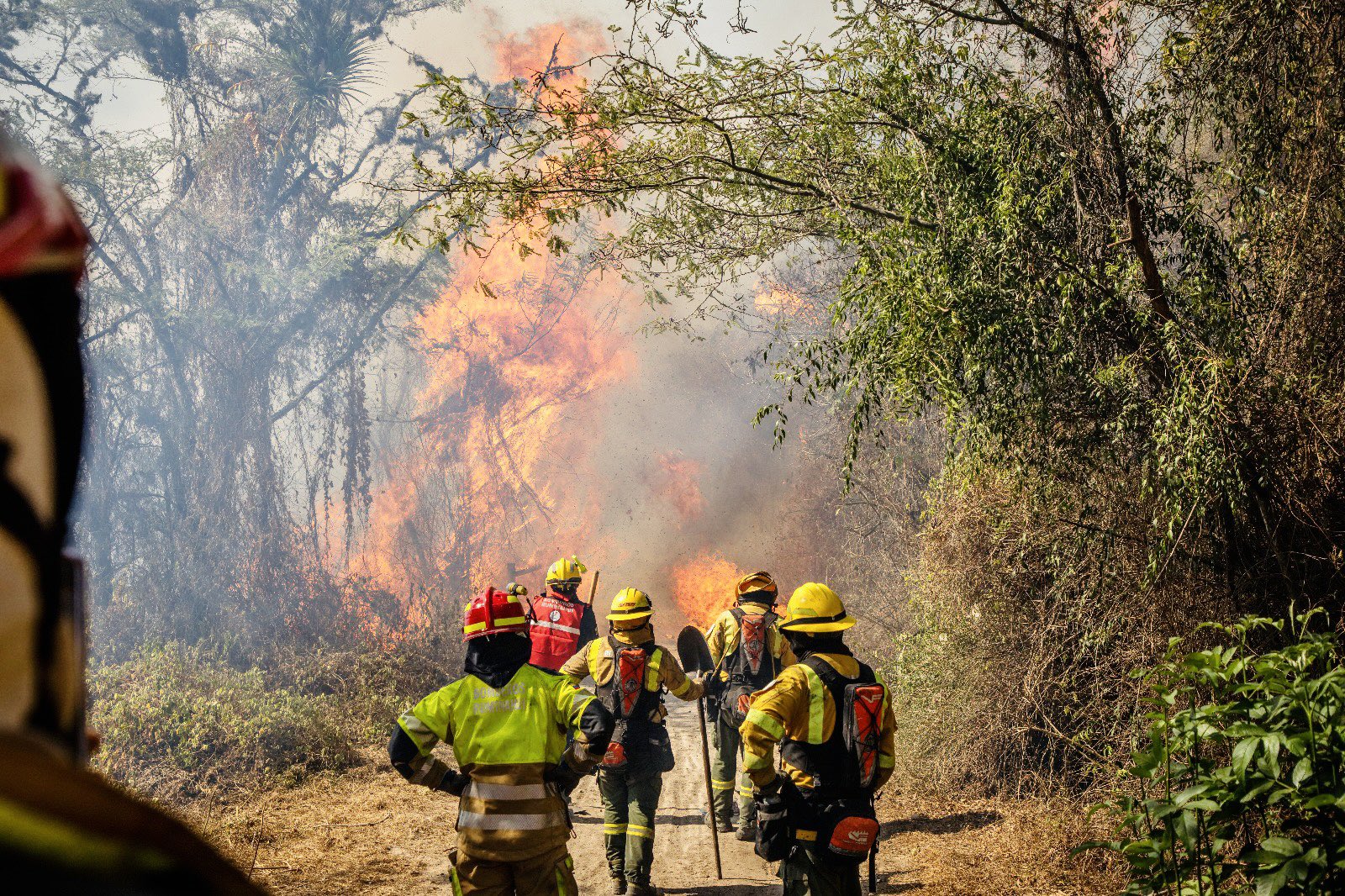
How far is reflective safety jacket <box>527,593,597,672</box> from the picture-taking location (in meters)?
10.3

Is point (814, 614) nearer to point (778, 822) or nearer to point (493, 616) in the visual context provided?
point (778, 822)

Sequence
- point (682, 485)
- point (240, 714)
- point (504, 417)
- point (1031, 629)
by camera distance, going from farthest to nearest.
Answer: point (504, 417) < point (682, 485) < point (240, 714) < point (1031, 629)

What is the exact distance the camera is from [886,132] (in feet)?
26.3

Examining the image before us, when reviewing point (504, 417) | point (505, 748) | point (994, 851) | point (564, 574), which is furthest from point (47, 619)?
point (504, 417)

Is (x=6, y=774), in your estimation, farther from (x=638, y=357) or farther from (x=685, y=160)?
(x=638, y=357)

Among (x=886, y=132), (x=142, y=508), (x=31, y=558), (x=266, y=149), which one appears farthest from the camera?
(x=266, y=149)

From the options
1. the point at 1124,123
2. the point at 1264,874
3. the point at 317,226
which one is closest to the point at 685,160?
the point at 1124,123

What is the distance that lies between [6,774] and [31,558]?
162 mm

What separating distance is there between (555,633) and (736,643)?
2030mm

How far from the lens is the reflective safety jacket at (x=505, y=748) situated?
479 cm

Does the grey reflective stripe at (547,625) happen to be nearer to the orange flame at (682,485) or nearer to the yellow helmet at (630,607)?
the yellow helmet at (630,607)

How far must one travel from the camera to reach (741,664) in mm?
9492

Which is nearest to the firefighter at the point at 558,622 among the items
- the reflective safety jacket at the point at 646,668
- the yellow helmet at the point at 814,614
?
the reflective safety jacket at the point at 646,668

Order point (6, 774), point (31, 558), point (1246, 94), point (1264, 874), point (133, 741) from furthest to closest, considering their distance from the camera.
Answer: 1. point (133, 741)
2. point (1246, 94)
3. point (1264, 874)
4. point (31, 558)
5. point (6, 774)
